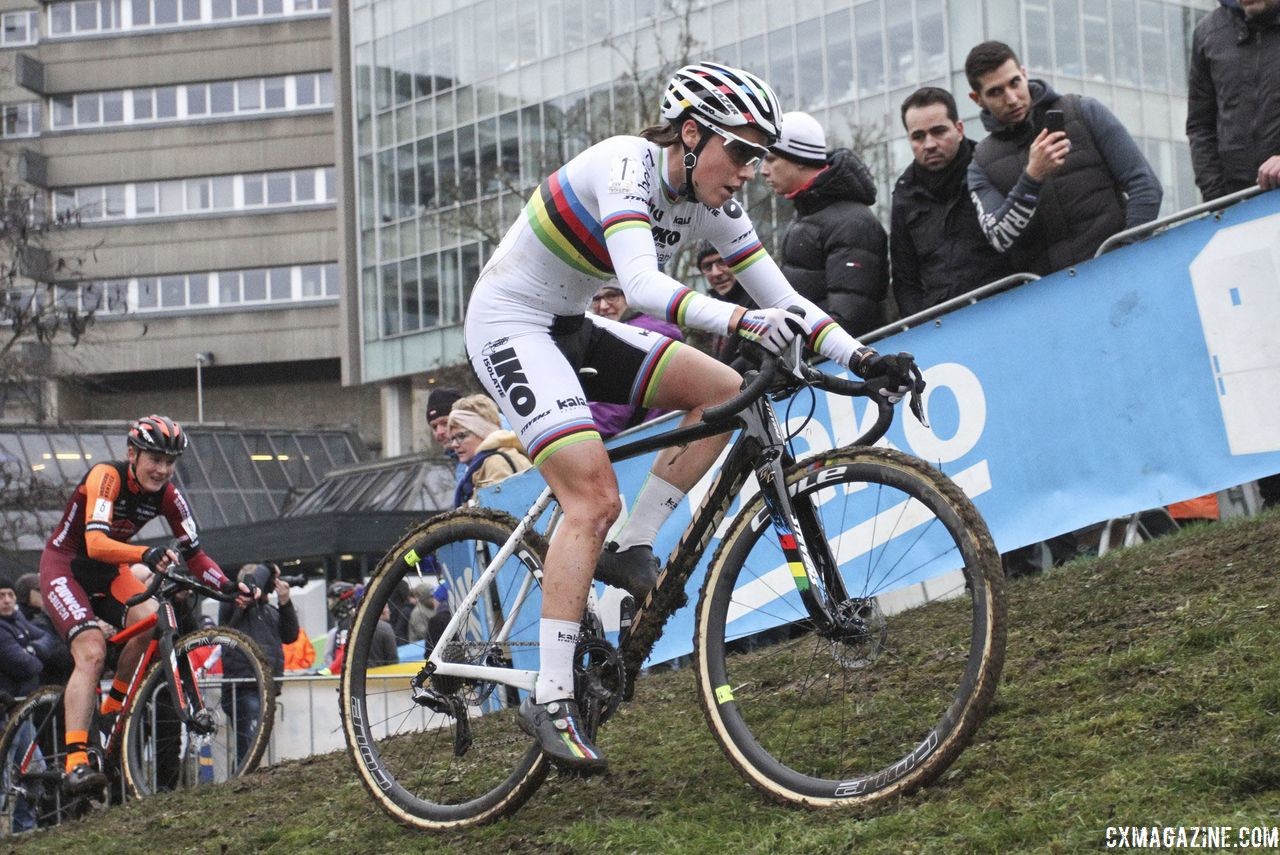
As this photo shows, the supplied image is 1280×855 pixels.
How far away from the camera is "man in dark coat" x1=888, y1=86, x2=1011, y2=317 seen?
8719 millimetres

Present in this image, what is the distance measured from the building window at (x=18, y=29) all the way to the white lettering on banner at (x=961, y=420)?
8534 centimetres

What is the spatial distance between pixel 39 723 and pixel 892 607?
19.5 feet

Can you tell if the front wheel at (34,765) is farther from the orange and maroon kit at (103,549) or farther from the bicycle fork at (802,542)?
the bicycle fork at (802,542)

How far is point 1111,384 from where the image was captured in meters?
7.95

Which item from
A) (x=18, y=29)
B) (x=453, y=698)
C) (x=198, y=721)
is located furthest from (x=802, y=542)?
(x=18, y=29)

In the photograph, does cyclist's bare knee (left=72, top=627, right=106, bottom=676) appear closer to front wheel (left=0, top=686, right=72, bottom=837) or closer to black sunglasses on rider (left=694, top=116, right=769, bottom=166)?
front wheel (left=0, top=686, right=72, bottom=837)

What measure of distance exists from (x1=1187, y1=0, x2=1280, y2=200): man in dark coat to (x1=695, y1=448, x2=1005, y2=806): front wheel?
3596mm

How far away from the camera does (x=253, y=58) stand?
8094cm

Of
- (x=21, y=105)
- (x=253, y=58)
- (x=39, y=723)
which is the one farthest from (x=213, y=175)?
(x=39, y=723)

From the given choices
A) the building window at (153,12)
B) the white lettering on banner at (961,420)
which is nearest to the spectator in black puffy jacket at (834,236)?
the white lettering on banner at (961,420)

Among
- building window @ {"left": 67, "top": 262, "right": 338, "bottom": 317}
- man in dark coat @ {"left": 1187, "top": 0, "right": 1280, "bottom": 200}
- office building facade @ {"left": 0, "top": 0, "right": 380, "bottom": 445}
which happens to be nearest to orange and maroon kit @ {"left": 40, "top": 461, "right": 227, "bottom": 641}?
man in dark coat @ {"left": 1187, "top": 0, "right": 1280, "bottom": 200}

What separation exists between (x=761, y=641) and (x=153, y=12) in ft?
274

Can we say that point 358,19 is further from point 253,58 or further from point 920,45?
point 920,45

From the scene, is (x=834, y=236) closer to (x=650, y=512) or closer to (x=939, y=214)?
(x=939, y=214)
